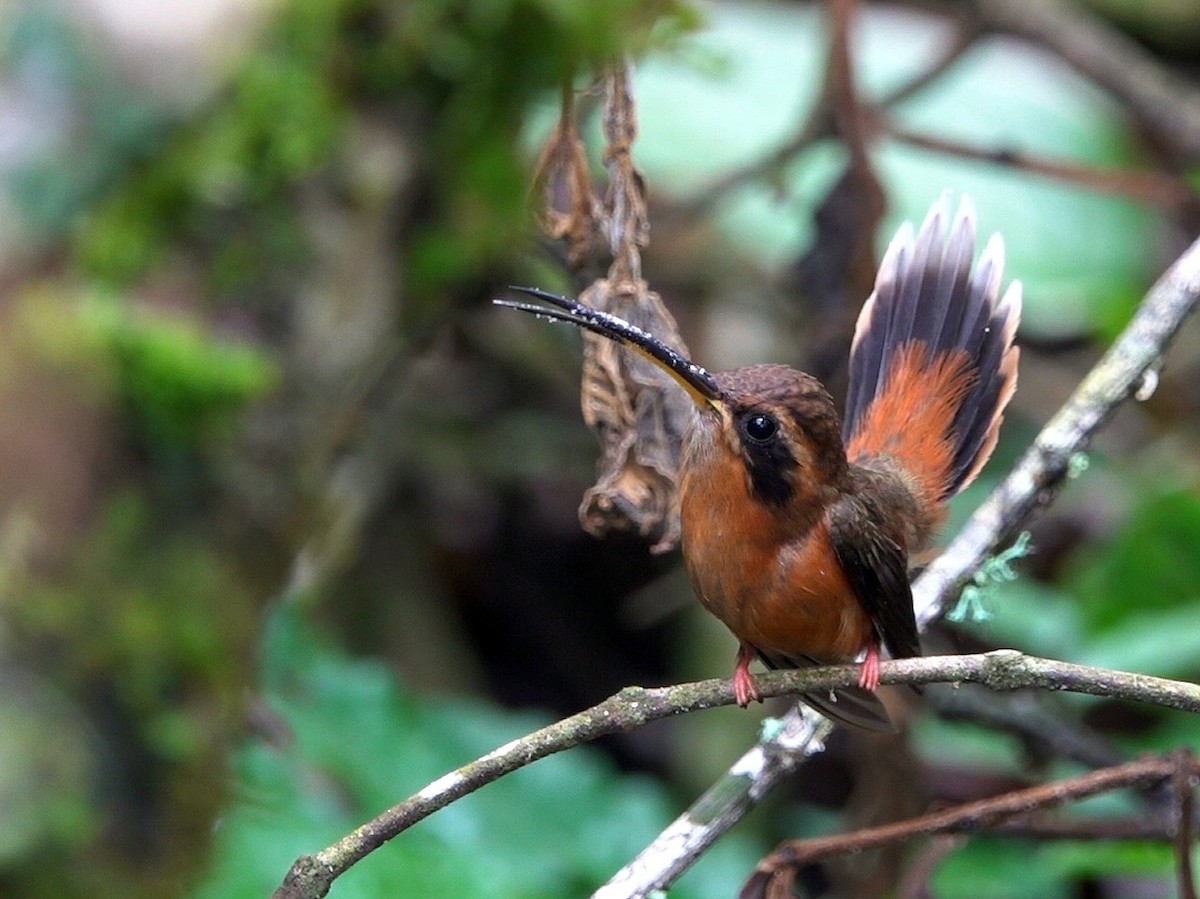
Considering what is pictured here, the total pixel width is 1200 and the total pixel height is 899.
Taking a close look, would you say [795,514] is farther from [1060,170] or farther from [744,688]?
[1060,170]

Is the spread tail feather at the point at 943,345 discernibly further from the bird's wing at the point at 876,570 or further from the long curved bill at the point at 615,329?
the long curved bill at the point at 615,329

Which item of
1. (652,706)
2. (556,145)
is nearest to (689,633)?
(556,145)

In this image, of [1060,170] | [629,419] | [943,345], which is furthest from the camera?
[1060,170]

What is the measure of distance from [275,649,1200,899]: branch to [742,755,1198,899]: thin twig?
44 centimetres

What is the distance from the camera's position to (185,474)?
14.0 ft

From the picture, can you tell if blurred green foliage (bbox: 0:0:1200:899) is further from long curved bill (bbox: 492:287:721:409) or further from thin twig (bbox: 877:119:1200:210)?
long curved bill (bbox: 492:287:721:409)

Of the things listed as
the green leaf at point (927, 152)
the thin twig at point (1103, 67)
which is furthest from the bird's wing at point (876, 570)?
the thin twig at point (1103, 67)

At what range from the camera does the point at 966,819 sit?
237 centimetres

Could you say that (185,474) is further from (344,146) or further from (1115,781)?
(1115,781)

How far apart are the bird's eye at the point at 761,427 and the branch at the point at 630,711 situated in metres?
0.50

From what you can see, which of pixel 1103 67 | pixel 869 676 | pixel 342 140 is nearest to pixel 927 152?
pixel 1103 67

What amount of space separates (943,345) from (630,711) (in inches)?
51.9

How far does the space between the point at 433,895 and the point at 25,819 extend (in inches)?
52.2

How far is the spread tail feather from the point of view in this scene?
115 inches
